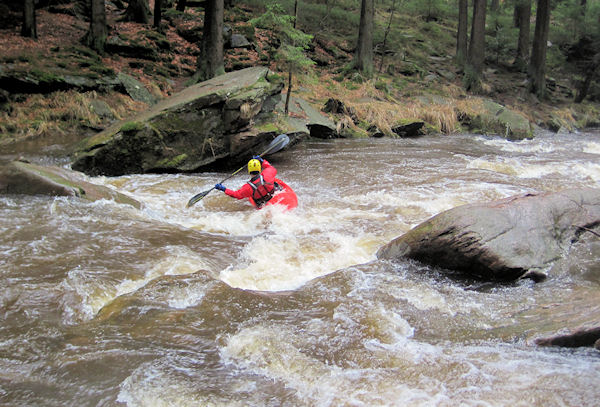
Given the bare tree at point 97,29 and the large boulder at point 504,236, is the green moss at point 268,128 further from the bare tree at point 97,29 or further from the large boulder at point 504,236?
the bare tree at point 97,29

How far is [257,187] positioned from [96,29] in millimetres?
10510

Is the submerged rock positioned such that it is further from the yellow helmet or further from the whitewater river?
the yellow helmet

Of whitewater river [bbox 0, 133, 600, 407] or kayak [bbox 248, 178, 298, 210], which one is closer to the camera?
whitewater river [bbox 0, 133, 600, 407]

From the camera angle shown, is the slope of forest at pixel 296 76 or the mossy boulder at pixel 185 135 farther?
the slope of forest at pixel 296 76

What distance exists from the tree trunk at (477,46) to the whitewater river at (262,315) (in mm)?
14308

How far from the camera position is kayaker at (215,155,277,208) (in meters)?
6.81

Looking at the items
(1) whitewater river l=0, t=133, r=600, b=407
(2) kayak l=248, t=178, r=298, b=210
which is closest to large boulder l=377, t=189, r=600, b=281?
(1) whitewater river l=0, t=133, r=600, b=407

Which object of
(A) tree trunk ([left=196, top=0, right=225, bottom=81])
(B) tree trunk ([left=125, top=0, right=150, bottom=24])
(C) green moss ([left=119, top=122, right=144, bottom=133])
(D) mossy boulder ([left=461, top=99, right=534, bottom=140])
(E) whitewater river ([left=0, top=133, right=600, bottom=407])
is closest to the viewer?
(E) whitewater river ([left=0, top=133, right=600, bottom=407])

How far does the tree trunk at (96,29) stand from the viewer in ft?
44.9

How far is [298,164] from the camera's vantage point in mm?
10242

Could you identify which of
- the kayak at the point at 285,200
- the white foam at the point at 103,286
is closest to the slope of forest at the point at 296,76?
the kayak at the point at 285,200

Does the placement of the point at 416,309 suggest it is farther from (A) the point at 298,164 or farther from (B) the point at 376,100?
(B) the point at 376,100

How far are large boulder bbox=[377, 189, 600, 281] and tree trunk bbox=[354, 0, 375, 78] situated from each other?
13381mm

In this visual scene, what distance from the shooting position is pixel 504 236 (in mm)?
4469
